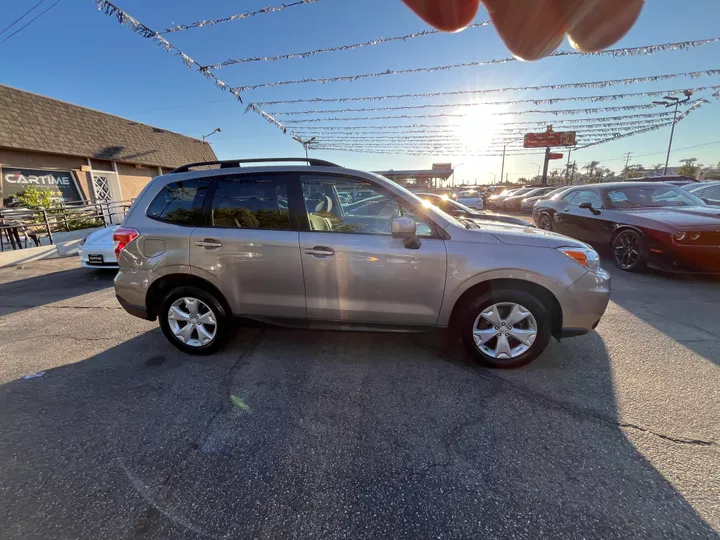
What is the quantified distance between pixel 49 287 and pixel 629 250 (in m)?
10.7

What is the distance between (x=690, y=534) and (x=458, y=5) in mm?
2627

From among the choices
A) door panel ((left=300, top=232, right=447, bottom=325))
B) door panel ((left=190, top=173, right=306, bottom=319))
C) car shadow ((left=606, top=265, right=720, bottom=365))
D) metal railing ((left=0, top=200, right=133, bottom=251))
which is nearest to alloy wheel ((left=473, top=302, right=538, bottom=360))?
door panel ((left=300, top=232, right=447, bottom=325))

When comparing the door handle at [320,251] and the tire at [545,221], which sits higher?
the door handle at [320,251]

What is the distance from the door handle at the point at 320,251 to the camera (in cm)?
271

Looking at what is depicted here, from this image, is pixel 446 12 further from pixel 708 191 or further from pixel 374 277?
pixel 708 191

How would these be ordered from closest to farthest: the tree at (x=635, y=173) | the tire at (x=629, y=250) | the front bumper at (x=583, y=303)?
the front bumper at (x=583, y=303), the tire at (x=629, y=250), the tree at (x=635, y=173)

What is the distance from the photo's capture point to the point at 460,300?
2.75 metres

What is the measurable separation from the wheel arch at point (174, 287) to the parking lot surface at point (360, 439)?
1.80ft

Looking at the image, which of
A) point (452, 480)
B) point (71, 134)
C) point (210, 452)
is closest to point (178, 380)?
point (210, 452)

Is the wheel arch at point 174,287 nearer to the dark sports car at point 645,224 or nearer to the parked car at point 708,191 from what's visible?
the dark sports car at point 645,224

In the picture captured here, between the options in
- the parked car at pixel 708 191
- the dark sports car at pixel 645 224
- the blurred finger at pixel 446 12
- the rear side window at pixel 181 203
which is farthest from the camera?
the parked car at pixel 708 191

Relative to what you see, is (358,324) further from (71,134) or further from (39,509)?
(71,134)

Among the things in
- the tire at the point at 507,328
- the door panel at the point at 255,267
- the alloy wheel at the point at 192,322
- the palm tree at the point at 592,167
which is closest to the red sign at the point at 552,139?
the tire at the point at 507,328

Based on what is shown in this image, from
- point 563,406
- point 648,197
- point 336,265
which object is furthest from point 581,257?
point 648,197
